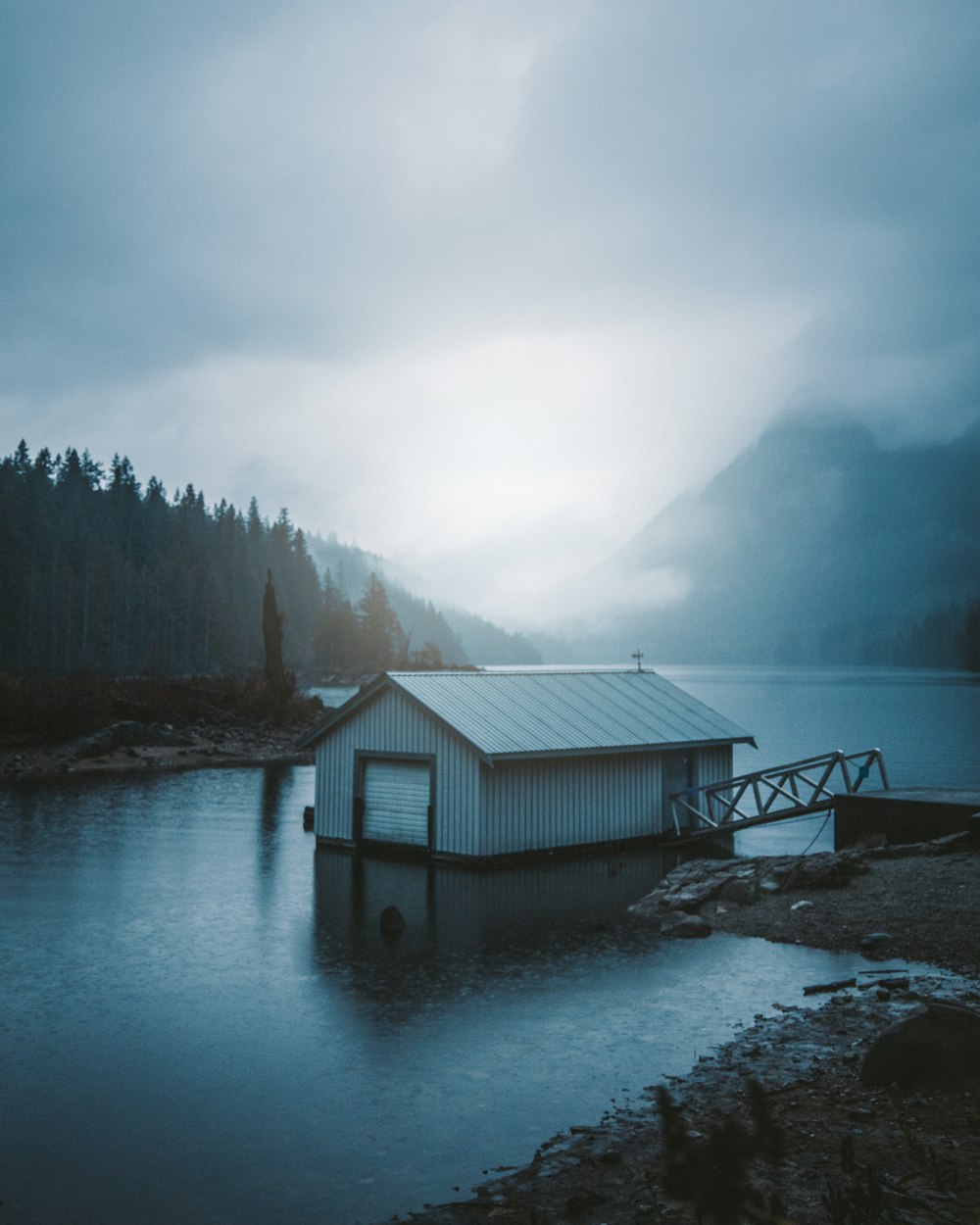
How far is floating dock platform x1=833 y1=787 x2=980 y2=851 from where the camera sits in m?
22.3

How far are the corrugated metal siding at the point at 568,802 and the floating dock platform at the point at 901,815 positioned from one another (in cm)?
518

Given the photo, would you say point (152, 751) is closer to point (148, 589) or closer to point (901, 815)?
point (901, 815)

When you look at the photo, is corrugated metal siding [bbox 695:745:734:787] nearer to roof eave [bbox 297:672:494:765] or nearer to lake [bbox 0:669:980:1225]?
lake [bbox 0:669:980:1225]

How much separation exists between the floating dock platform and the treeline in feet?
186

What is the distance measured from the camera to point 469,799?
24016 millimetres

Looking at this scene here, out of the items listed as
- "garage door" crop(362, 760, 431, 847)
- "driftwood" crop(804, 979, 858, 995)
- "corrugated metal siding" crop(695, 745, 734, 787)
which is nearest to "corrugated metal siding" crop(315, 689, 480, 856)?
"garage door" crop(362, 760, 431, 847)

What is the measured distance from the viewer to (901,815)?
76.3 feet

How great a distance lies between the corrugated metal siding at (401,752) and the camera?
24.1 meters

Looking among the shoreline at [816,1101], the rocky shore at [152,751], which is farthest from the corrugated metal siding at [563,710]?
the rocky shore at [152,751]

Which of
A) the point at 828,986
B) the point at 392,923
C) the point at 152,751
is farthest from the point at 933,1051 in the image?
the point at 152,751

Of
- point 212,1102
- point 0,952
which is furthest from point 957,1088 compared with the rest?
point 0,952

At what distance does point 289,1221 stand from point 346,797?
754 inches

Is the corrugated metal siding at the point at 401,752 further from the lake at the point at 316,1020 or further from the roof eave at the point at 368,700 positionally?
the lake at the point at 316,1020

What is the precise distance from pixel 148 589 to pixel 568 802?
110546 mm
